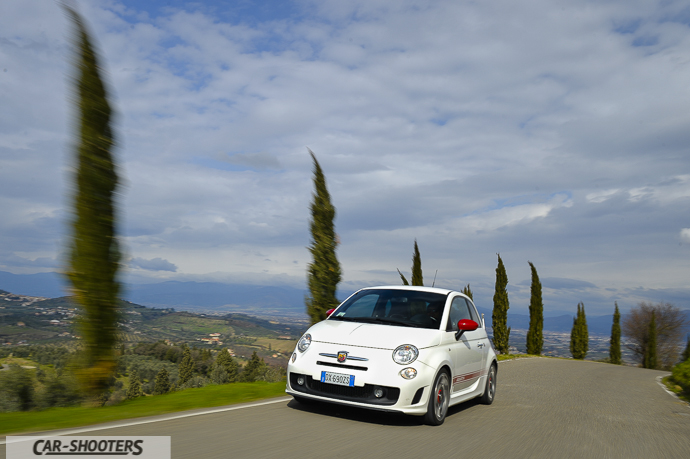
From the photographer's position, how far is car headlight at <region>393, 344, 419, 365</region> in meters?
6.41

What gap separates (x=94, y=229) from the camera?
7.56 meters

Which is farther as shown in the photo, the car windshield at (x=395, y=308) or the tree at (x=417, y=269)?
the tree at (x=417, y=269)

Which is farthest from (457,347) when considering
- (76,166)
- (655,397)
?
(655,397)

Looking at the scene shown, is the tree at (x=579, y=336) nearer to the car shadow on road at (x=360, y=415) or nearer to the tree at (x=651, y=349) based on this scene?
the tree at (x=651, y=349)

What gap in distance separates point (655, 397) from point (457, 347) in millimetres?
7863

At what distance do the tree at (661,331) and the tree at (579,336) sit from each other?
9451 mm

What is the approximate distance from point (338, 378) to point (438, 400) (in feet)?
4.55

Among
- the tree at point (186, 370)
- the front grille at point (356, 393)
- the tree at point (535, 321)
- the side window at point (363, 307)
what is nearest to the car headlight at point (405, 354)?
the front grille at point (356, 393)

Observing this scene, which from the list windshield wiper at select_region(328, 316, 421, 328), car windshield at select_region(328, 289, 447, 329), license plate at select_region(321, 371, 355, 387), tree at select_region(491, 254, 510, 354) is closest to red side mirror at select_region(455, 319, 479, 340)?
car windshield at select_region(328, 289, 447, 329)

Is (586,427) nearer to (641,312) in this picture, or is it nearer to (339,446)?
(339,446)

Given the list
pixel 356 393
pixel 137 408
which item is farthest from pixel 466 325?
pixel 137 408

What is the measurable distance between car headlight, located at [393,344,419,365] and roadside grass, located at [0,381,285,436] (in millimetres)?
2956

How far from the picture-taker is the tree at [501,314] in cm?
4119

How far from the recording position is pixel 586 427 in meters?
7.45
